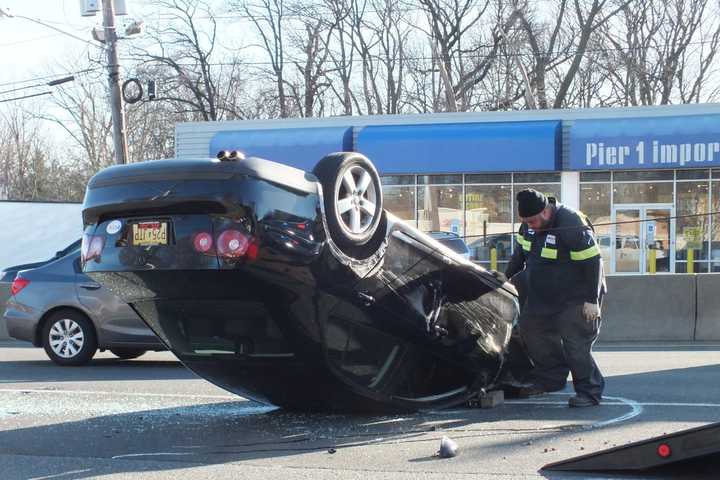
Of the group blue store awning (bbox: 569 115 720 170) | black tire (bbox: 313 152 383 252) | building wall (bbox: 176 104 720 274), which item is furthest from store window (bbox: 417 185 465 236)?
black tire (bbox: 313 152 383 252)

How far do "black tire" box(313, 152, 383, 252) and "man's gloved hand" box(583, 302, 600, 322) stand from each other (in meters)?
1.98

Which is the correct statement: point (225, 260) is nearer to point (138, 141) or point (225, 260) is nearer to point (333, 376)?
point (333, 376)

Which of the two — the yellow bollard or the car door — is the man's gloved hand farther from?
the yellow bollard

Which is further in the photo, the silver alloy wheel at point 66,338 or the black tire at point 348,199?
the silver alloy wheel at point 66,338

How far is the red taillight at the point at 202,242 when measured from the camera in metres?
4.89

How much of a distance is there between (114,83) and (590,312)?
15868 millimetres

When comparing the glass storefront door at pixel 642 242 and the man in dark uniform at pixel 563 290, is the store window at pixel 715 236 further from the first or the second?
the man in dark uniform at pixel 563 290

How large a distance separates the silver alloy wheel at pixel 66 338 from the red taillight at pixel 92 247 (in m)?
5.27

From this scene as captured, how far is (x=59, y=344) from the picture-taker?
10438 mm

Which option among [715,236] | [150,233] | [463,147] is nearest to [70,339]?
[150,233]

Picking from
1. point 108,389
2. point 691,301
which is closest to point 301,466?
point 108,389

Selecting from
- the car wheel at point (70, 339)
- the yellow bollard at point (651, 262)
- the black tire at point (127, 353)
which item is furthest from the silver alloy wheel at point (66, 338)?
the yellow bollard at point (651, 262)

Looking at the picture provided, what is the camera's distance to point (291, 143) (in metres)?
24.2

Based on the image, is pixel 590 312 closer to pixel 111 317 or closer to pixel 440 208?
pixel 111 317
